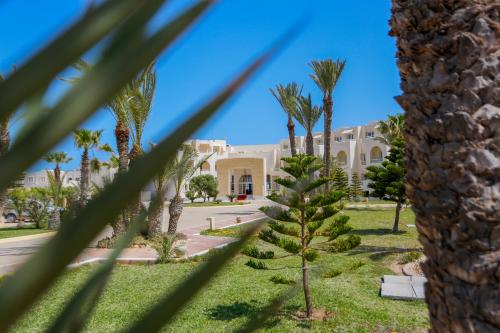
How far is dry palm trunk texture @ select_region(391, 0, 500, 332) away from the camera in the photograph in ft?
7.28

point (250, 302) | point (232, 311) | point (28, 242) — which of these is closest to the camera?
point (28, 242)

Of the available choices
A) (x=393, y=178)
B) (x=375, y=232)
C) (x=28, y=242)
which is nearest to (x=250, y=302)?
(x=28, y=242)

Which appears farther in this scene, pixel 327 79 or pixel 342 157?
pixel 342 157

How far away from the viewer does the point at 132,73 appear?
0.23 m

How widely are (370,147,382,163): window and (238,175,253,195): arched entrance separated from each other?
47.9 feet

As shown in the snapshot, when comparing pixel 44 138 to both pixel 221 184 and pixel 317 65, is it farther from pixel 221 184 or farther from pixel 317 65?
pixel 221 184

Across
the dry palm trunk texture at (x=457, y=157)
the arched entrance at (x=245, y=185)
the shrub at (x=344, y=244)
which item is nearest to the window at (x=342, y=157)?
the arched entrance at (x=245, y=185)

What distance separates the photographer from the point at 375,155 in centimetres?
5156

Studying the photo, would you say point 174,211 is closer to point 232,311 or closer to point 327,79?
point 232,311

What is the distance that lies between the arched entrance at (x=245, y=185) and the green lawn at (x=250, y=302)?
141 feet

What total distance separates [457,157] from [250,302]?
5131 millimetres

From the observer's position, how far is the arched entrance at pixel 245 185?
53.9 m

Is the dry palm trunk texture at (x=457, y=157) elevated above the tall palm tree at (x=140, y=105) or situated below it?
below

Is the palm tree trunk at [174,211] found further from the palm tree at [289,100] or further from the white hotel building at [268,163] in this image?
the white hotel building at [268,163]
